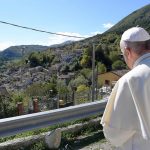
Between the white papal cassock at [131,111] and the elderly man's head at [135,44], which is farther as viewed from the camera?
the elderly man's head at [135,44]

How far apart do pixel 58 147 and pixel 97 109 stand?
1.58 metres

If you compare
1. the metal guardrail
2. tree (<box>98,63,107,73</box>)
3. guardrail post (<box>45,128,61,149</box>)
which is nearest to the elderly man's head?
the metal guardrail

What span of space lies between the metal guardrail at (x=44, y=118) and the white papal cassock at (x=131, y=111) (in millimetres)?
3033

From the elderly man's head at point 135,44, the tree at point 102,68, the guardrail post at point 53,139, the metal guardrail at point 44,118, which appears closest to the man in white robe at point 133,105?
the elderly man's head at point 135,44

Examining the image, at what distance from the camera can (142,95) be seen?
2506mm

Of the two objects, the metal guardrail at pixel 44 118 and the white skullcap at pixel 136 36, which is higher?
the white skullcap at pixel 136 36

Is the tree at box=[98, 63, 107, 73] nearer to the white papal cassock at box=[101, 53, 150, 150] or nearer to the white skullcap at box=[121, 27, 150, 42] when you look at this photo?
the white skullcap at box=[121, 27, 150, 42]

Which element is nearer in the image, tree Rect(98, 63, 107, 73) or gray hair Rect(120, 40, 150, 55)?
gray hair Rect(120, 40, 150, 55)

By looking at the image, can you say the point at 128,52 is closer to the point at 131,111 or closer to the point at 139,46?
the point at 139,46

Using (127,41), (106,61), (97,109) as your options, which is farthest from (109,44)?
(127,41)

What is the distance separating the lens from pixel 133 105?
8.32 feet

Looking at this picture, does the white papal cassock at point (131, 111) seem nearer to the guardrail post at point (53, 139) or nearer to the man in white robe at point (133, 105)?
the man in white robe at point (133, 105)

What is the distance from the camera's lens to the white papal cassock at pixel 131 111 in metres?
2.50

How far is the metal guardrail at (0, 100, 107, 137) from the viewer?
5.48 metres
